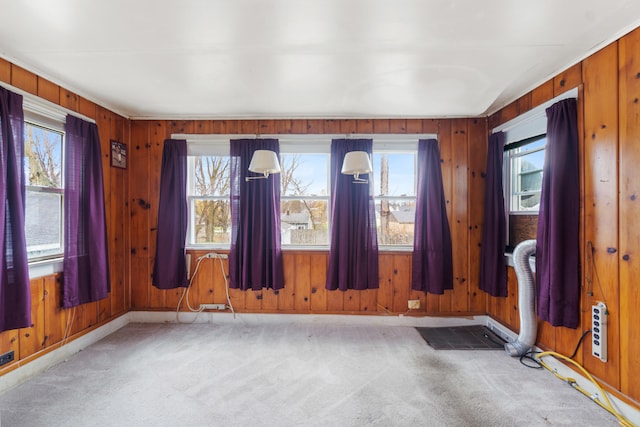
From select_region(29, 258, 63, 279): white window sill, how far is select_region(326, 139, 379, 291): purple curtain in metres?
2.49

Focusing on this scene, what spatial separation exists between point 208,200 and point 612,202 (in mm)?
3631

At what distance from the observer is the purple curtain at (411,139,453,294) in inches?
118

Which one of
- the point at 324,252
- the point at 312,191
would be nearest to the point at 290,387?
the point at 324,252

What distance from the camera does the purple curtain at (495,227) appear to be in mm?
2801

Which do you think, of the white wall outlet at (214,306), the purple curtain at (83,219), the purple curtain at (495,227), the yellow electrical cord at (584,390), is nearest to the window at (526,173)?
the purple curtain at (495,227)

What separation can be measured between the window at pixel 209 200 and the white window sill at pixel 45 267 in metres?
1.15

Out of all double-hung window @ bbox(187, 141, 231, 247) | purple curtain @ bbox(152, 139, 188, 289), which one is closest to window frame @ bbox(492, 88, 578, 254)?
double-hung window @ bbox(187, 141, 231, 247)

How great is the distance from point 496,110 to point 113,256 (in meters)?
4.56

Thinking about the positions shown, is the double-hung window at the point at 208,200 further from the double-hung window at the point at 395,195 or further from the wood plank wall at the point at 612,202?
the wood plank wall at the point at 612,202

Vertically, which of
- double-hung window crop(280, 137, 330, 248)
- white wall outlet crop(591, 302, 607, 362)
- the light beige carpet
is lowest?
the light beige carpet

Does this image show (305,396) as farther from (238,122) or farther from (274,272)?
(238,122)

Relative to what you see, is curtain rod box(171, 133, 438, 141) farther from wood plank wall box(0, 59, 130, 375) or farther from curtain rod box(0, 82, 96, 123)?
curtain rod box(0, 82, 96, 123)

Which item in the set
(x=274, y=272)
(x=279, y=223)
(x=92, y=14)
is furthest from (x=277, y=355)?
(x=92, y=14)

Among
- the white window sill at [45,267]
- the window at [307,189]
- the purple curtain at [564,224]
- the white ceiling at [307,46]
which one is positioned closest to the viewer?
the white ceiling at [307,46]
